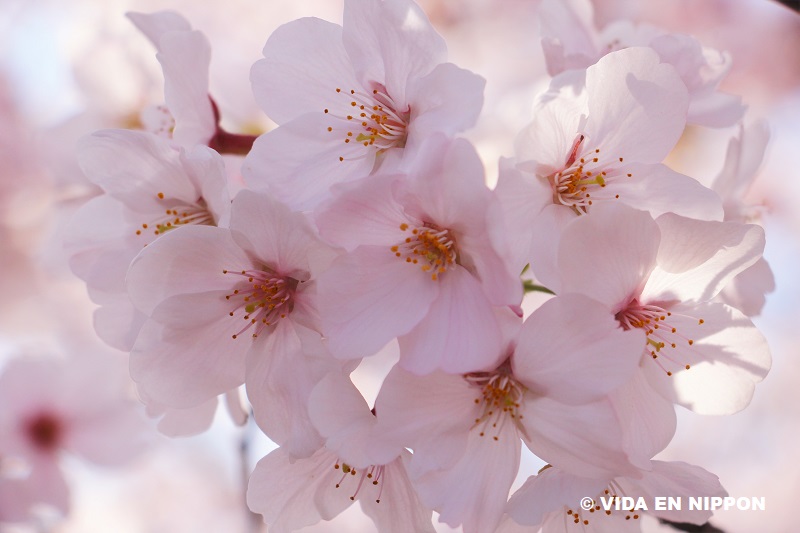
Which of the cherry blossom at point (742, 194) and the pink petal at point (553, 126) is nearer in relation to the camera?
the pink petal at point (553, 126)

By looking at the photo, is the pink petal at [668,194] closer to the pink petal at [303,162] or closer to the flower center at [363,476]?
the pink petal at [303,162]

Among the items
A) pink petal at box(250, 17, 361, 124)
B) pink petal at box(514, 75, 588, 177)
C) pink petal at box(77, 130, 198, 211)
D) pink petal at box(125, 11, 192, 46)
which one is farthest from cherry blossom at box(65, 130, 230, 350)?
pink petal at box(514, 75, 588, 177)

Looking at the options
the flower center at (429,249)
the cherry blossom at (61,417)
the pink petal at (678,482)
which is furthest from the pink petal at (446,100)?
the cherry blossom at (61,417)

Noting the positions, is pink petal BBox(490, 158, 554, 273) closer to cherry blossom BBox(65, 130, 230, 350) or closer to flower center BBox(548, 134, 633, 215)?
flower center BBox(548, 134, 633, 215)

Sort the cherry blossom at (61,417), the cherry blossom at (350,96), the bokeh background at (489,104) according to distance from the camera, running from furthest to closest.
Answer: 1. the bokeh background at (489,104)
2. the cherry blossom at (61,417)
3. the cherry blossom at (350,96)

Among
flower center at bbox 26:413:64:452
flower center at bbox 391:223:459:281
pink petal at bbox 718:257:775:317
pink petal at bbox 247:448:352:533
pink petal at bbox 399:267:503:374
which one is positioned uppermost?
flower center at bbox 391:223:459:281

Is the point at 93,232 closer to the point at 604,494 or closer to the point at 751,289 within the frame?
the point at 604,494
